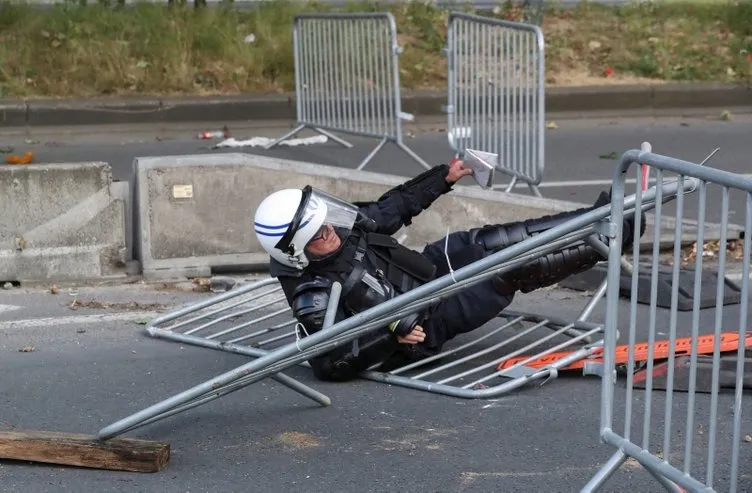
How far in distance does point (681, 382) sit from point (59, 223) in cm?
364

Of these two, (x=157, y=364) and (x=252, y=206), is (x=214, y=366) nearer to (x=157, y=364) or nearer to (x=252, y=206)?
(x=157, y=364)

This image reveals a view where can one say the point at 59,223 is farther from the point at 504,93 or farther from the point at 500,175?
the point at 500,175

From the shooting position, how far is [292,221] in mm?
4672

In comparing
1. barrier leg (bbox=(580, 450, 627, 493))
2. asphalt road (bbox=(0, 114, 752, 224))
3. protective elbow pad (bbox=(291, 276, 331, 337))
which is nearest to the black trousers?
protective elbow pad (bbox=(291, 276, 331, 337))

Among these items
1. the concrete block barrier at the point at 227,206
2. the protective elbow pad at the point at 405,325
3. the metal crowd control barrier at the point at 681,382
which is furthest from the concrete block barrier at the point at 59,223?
the metal crowd control barrier at the point at 681,382

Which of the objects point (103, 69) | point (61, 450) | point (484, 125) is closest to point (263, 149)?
point (103, 69)

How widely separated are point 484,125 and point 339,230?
335 cm

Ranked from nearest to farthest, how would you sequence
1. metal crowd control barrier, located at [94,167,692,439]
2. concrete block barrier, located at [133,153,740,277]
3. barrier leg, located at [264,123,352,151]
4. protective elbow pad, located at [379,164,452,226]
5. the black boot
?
metal crowd control barrier, located at [94,167,692,439], the black boot, protective elbow pad, located at [379,164,452,226], concrete block barrier, located at [133,153,740,277], barrier leg, located at [264,123,352,151]

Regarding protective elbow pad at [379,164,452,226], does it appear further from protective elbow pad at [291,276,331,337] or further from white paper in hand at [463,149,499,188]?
protective elbow pad at [291,276,331,337]

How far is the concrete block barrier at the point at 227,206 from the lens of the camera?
676 cm

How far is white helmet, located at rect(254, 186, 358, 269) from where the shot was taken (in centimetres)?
468

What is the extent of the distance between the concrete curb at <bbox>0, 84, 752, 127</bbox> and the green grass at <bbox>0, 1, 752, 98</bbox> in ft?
1.16

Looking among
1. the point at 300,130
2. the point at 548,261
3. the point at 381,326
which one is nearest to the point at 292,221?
the point at 381,326

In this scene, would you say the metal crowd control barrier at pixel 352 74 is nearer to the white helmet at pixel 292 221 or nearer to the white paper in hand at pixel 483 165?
the white paper in hand at pixel 483 165
